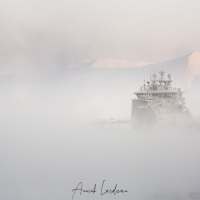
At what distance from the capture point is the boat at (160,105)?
325 ft

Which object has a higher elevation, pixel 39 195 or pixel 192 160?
pixel 192 160

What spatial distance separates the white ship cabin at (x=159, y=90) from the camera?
101188 mm

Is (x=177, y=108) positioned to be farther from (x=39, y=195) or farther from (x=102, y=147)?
(x=39, y=195)

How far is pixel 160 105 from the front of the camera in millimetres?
100000

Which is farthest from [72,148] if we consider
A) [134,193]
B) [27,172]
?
[134,193]

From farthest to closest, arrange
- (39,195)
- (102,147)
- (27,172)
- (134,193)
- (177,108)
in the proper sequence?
(177,108), (102,147), (27,172), (134,193), (39,195)

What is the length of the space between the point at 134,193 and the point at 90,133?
211 ft

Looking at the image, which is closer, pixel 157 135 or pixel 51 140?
pixel 51 140

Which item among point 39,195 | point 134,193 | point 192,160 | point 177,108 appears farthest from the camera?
point 177,108

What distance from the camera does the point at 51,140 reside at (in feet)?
272

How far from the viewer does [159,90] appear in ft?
337

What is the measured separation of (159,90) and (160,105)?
4.89m

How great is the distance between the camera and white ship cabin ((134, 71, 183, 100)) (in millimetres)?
101188

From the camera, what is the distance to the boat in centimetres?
9919
